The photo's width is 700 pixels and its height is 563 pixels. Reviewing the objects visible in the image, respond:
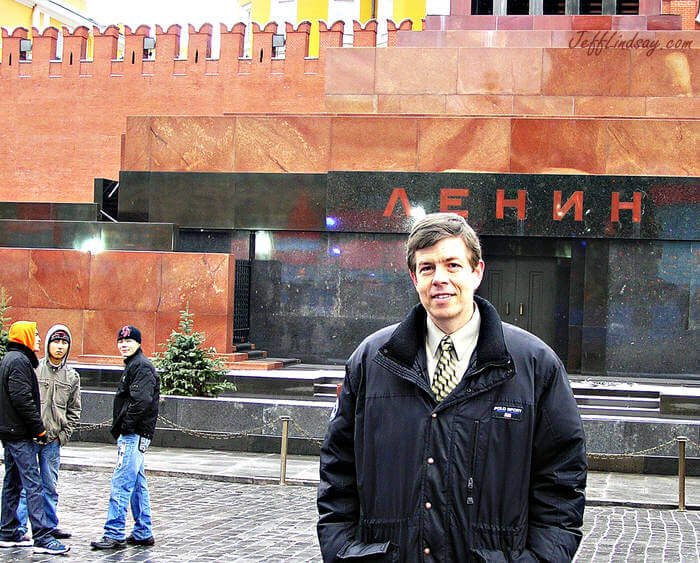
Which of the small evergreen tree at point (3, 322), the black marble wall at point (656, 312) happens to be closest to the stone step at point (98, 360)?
the small evergreen tree at point (3, 322)

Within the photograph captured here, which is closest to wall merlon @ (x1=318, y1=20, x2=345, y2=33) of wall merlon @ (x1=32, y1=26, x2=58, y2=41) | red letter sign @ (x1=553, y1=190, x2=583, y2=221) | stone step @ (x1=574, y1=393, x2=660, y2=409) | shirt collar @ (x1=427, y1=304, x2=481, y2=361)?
wall merlon @ (x1=32, y1=26, x2=58, y2=41)

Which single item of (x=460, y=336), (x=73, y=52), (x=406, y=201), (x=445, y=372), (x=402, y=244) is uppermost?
(x=73, y=52)

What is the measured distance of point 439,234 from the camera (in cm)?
316

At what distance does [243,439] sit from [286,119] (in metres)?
7.72

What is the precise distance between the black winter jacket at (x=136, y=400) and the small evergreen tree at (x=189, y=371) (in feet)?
16.5

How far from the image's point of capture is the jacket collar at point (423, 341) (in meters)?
3.04

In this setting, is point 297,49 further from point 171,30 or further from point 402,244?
point 402,244

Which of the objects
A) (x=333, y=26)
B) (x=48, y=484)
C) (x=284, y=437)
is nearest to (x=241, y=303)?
(x=284, y=437)

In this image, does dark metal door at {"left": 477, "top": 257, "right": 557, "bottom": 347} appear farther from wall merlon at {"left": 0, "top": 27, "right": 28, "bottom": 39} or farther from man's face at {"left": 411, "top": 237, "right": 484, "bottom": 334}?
wall merlon at {"left": 0, "top": 27, "right": 28, "bottom": 39}

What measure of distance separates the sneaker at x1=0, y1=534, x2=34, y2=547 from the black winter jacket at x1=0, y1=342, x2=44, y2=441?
0.73 m

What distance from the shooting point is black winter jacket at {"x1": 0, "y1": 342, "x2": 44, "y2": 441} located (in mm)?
7219

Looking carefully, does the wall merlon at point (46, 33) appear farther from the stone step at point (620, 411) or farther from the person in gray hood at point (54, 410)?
the person in gray hood at point (54, 410)

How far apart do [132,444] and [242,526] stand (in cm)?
138

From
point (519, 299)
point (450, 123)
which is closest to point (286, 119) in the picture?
point (450, 123)
